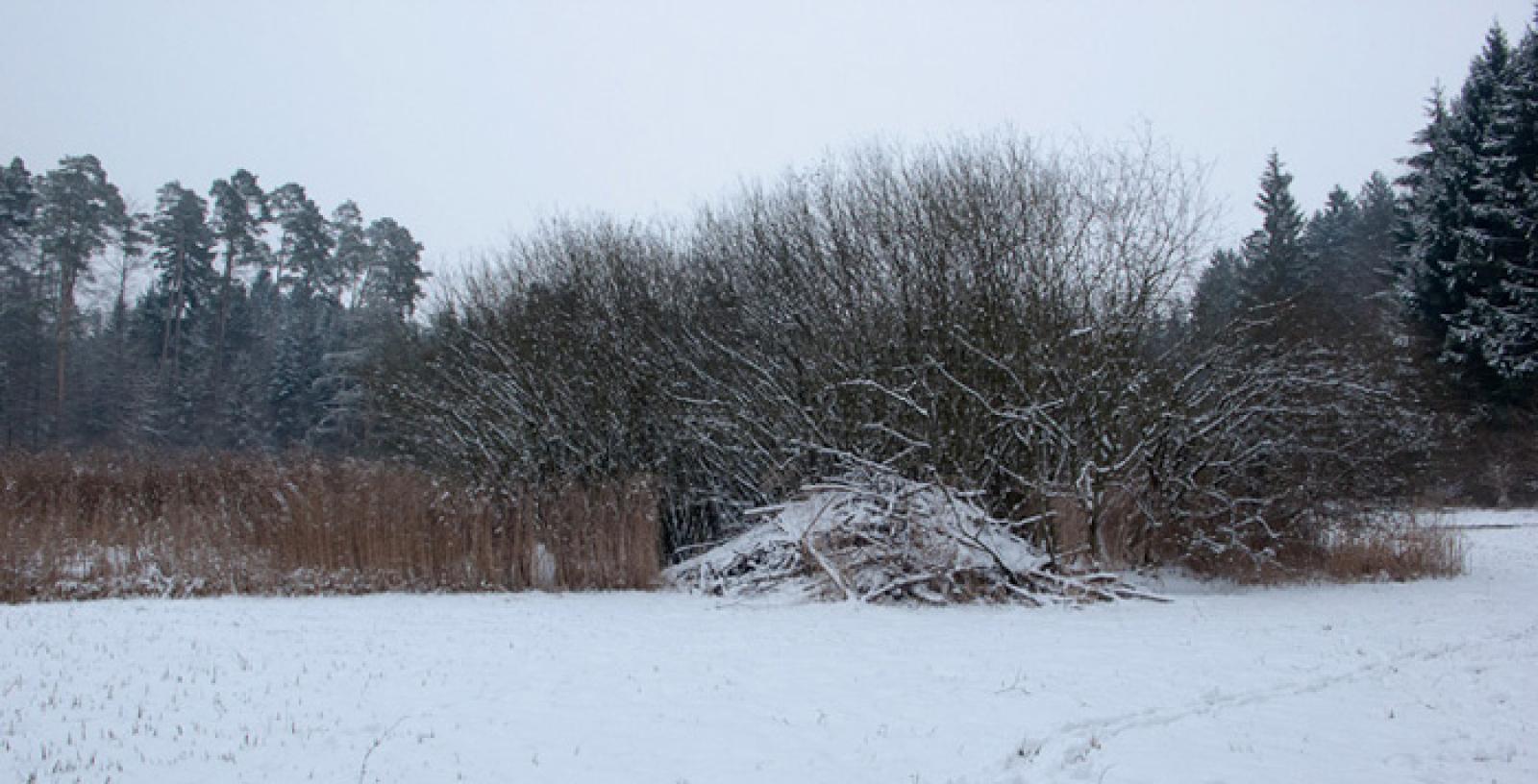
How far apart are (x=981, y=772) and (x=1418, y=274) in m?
31.9

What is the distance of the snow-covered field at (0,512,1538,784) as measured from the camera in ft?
16.7

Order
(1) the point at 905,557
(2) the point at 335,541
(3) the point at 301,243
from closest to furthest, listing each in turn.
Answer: (1) the point at 905,557 < (2) the point at 335,541 < (3) the point at 301,243

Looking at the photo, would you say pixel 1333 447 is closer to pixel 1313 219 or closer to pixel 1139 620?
pixel 1139 620

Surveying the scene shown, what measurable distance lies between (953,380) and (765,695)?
7398 mm

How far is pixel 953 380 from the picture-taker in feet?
43.4

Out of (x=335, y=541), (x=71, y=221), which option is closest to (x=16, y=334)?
(x=71, y=221)

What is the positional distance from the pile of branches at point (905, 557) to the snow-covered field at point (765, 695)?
91cm

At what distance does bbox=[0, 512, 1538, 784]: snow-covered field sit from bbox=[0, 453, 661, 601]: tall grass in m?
1.52

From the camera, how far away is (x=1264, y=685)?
23.2 feet

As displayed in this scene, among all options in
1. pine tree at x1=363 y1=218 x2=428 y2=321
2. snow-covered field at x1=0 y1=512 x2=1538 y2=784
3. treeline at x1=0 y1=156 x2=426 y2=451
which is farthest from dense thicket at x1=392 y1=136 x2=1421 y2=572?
pine tree at x1=363 y1=218 x2=428 y2=321

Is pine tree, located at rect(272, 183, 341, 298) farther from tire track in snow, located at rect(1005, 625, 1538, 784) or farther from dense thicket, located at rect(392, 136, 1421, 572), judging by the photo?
tire track in snow, located at rect(1005, 625, 1538, 784)

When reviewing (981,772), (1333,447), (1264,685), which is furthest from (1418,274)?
(981,772)

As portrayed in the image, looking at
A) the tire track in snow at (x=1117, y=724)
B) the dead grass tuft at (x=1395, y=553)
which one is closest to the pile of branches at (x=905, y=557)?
the tire track in snow at (x=1117, y=724)

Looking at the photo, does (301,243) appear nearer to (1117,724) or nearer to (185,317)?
(185,317)
